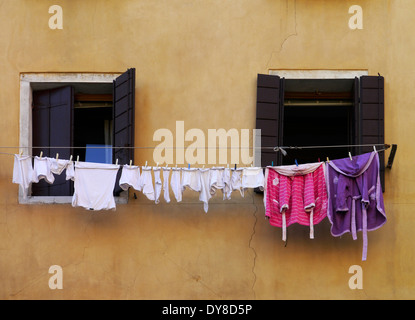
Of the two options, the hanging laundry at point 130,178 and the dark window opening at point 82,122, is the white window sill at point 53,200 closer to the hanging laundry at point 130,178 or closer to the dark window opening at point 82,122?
the dark window opening at point 82,122

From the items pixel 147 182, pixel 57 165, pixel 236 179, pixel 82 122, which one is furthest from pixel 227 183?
pixel 82 122

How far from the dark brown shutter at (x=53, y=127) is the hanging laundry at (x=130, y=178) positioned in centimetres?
101

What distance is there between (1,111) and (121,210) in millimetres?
1828

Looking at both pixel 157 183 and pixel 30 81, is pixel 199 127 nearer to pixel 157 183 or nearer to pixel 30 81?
pixel 157 183

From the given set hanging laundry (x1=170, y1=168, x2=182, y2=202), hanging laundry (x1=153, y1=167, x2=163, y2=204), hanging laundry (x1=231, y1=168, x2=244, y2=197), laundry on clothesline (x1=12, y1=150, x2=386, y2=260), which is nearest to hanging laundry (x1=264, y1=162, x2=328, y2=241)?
laundry on clothesline (x1=12, y1=150, x2=386, y2=260)

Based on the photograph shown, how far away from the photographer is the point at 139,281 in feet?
28.1

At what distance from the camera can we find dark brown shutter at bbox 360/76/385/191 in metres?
8.46

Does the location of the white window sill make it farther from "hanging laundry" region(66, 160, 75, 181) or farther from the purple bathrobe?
the purple bathrobe

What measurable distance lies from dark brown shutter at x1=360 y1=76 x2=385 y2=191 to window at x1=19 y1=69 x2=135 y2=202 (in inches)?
103

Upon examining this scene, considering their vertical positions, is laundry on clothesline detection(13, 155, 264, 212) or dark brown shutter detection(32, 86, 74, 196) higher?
dark brown shutter detection(32, 86, 74, 196)

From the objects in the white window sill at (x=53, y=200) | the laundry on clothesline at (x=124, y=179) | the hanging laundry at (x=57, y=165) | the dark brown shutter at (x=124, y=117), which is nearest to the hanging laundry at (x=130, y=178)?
the laundry on clothesline at (x=124, y=179)

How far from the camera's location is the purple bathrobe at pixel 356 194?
7996mm

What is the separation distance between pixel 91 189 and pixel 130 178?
45 cm

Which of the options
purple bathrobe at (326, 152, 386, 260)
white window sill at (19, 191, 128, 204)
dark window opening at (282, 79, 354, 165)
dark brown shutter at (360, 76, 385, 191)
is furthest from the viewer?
dark window opening at (282, 79, 354, 165)
